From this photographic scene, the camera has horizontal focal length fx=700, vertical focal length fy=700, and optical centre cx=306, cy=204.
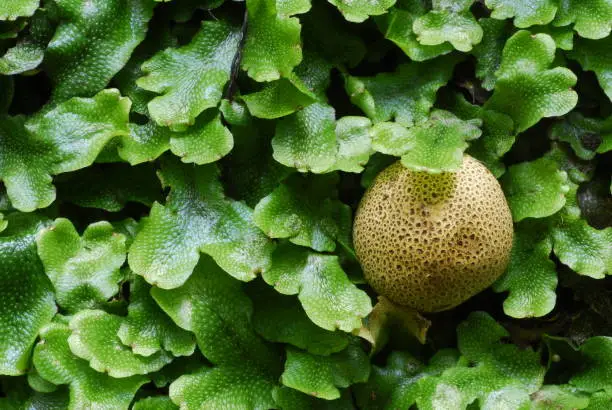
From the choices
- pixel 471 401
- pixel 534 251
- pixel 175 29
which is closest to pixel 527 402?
pixel 471 401

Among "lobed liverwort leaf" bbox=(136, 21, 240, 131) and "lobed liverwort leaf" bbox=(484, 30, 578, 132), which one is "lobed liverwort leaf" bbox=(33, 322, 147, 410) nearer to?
"lobed liverwort leaf" bbox=(136, 21, 240, 131)

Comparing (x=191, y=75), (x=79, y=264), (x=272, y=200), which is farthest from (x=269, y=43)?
(x=79, y=264)

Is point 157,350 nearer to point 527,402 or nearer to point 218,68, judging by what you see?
point 218,68

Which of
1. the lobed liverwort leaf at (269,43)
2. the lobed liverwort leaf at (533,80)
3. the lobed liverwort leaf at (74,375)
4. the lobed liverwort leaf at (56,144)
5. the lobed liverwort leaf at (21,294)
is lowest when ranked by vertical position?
the lobed liverwort leaf at (74,375)

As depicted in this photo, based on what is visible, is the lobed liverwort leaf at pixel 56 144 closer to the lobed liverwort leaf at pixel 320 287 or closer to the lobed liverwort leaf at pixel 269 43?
the lobed liverwort leaf at pixel 269 43

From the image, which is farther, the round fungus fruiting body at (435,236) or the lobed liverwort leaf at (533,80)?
the lobed liverwort leaf at (533,80)

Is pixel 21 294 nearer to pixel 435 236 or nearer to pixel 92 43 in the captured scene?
pixel 92 43

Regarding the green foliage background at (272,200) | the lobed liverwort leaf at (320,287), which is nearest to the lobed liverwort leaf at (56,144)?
the green foliage background at (272,200)

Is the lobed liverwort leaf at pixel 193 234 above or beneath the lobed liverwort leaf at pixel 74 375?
above
